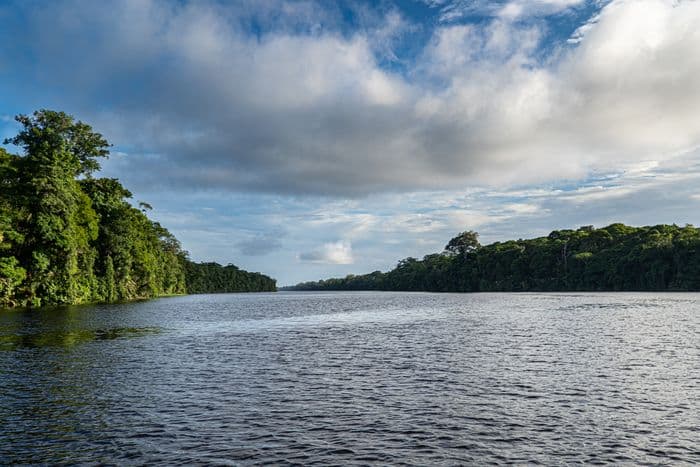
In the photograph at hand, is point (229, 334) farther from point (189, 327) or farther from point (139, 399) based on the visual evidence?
point (139, 399)

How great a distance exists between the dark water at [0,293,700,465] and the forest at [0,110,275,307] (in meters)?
46.3

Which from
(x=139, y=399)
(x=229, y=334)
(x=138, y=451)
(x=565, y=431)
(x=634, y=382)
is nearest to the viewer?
(x=138, y=451)

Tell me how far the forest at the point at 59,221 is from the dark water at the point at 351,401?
4627 cm

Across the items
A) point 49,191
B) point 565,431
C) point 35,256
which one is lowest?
point 565,431

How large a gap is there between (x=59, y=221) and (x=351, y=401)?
75.6 metres

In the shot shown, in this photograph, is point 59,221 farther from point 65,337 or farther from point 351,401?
point 351,401

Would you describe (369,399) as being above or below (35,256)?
below

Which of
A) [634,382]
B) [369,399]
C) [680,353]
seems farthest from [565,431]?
[680,353]

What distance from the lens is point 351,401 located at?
1947cm

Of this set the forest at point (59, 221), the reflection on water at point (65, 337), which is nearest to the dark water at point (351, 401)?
the reflection on water at point (65, 337)

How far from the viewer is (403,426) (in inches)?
641

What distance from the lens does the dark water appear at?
45.9 feet

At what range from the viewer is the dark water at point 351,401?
14.0 m

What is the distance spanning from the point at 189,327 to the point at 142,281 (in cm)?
10536
